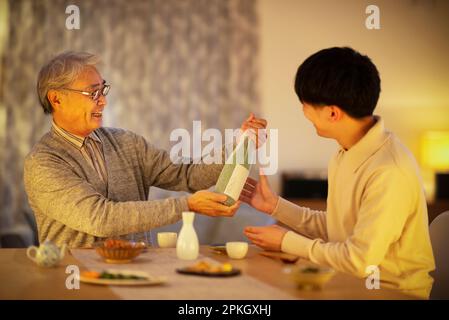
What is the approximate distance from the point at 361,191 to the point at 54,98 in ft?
4.03

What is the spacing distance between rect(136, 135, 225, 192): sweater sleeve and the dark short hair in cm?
87

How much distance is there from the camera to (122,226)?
7.39 ft

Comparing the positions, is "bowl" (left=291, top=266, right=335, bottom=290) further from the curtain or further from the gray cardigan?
the curtain

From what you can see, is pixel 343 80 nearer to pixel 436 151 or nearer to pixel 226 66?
pixel 436 151

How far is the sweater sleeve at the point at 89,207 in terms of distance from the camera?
225 cm

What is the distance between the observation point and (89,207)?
2.27 m

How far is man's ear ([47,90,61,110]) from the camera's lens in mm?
2564

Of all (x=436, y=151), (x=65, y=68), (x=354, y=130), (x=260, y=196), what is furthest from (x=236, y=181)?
(x=436, y=151)

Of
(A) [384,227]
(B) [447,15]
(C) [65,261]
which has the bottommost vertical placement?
(C) [65,261]

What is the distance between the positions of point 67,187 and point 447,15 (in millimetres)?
5673

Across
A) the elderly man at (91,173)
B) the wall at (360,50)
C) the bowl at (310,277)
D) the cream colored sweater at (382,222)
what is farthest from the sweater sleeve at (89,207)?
the wall at (360,50)

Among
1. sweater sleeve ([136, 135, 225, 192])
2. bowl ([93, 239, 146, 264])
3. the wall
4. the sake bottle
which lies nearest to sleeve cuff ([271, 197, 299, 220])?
the sake bottle
